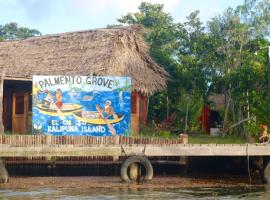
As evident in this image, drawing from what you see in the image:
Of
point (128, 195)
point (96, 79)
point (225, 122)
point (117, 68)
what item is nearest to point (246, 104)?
point (225, 122)

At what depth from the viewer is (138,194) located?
16188 mm

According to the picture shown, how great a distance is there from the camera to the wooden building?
25094 mm

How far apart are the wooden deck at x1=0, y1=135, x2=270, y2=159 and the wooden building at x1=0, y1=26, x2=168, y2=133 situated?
232 inches

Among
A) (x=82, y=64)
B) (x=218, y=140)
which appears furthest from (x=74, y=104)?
(x=218, y=140)

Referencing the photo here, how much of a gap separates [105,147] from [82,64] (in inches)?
317

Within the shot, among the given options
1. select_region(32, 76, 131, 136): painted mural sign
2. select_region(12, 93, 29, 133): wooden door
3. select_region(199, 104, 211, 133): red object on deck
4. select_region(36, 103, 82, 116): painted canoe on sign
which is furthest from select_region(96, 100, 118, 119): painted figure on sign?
select_region(199, 104, 211, 133): red object on deck

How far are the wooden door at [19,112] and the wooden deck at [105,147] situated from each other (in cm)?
735

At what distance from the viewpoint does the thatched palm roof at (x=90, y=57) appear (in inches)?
984

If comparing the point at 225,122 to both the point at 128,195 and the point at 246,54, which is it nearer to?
the point at 246,54

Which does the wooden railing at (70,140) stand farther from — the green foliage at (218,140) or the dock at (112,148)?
the green foliage at (218,140)

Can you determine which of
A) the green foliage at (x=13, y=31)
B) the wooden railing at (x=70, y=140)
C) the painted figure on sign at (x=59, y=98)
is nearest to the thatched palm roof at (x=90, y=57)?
the painted figure on sign at (x=59, y=98)

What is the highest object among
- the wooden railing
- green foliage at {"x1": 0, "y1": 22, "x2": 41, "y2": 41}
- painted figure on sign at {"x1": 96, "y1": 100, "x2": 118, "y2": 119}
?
green foliage at {"x1": 0, "y1": 22, "x2": 41, "y2": 41}

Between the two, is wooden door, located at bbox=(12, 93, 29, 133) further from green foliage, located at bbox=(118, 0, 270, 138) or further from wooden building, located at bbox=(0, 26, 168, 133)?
green foliage, located at bbox=(118, 0, 270, 138)

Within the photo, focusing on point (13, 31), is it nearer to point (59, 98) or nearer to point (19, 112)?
point (19, 112)
